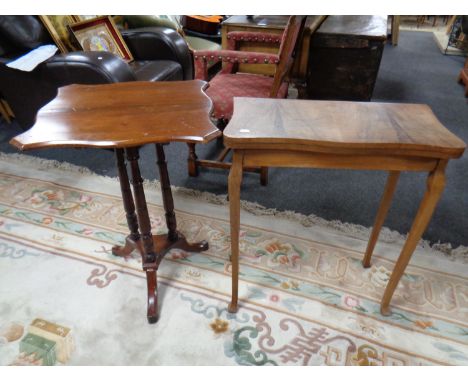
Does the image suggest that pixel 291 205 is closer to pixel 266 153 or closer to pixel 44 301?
pixel 266 153

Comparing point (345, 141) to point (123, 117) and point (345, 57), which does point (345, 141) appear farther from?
point (345, 57)

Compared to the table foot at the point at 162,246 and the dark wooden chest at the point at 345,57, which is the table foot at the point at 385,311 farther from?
the dark wooden chest at the point at 345,57

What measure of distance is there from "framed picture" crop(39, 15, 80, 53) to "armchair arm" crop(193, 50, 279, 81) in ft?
3.29

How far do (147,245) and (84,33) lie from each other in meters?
1.67

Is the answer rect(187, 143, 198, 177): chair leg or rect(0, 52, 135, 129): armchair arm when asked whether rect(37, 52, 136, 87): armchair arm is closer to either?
rect(0, 52, 135, 129): armchair arm

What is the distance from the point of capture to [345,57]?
239cm

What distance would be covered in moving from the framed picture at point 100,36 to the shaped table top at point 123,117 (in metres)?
1.25

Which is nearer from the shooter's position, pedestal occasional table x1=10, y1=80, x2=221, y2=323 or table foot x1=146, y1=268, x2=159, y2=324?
pedestal occasional table x1=10, y1=80, x2=221, y2=323

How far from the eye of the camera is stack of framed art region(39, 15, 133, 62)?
2000 mm

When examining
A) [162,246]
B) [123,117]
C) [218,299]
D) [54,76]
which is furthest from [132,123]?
[54,76]

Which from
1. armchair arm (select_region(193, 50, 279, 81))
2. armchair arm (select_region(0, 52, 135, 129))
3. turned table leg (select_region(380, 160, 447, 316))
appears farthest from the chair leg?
Answer: turned table leg (select_region(380, 160, 447, 316))

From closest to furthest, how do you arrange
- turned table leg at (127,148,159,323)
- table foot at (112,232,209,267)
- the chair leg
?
1. turned table leg at (127,148,159,323)
2. table foot at (112,232,209,267)
3. the chair leg

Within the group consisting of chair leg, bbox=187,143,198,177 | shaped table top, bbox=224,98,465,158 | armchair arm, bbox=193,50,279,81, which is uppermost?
shaped table top, bbox=224,98,465,158

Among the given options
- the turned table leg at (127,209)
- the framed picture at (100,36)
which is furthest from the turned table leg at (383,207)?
the framed picture at (100,36)
